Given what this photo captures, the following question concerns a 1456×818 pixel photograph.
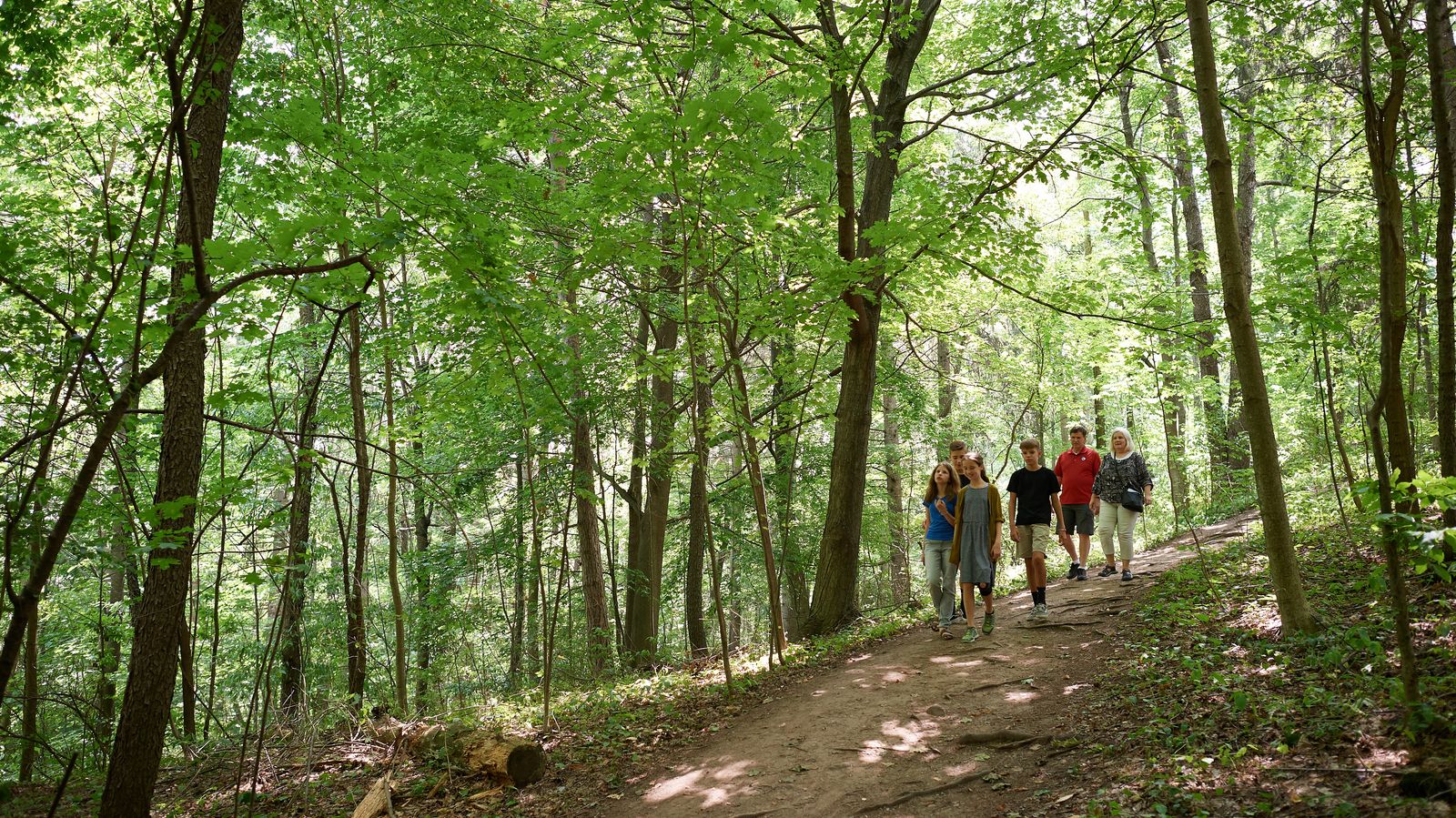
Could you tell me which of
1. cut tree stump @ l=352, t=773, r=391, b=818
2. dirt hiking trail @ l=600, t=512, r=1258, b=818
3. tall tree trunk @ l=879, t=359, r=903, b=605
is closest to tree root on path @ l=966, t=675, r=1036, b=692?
dirt hiking trail @ l=600, t=512, r=1258, b=818

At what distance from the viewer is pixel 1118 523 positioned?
9016mm

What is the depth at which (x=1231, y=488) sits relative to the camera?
1478 cm

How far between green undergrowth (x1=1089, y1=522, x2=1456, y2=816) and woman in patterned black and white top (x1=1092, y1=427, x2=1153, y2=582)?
2.17 meters

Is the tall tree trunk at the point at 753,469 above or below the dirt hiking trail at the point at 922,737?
above

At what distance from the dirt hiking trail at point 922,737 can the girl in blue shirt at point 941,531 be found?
54 centimetres

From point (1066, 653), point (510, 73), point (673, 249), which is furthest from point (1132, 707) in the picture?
point (510, 73)

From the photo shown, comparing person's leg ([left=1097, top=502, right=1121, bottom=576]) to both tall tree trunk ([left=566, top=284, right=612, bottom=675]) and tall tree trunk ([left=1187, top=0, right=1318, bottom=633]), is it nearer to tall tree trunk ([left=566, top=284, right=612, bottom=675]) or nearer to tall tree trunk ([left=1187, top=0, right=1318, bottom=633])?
tall tree trunk ([left=1187, top=0, right=1318, bottom=633])

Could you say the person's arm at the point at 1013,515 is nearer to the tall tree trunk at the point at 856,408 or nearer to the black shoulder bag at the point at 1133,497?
the black shoulder bag at the point at 1133,497

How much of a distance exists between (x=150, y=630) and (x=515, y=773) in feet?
9.00

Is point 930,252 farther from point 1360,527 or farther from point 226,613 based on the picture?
point 226,613

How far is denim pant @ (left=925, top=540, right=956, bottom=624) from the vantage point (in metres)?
7.68

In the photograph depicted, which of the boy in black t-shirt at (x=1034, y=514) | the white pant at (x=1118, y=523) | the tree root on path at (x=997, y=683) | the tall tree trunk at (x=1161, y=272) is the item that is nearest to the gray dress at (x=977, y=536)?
the boy in black t-shirt at (x=1034, y=514)

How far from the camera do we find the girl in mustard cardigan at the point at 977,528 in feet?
24.0

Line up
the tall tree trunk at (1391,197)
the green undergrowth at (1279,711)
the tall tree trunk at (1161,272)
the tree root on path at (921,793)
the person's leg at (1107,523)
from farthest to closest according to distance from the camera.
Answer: the person's leg at (1107,523) → the tall tree trunk at (1161,272) → the tree root on path at (921,793) → the tall tree trunk at (1391,197) → the green undergrowth at (1279,711)
